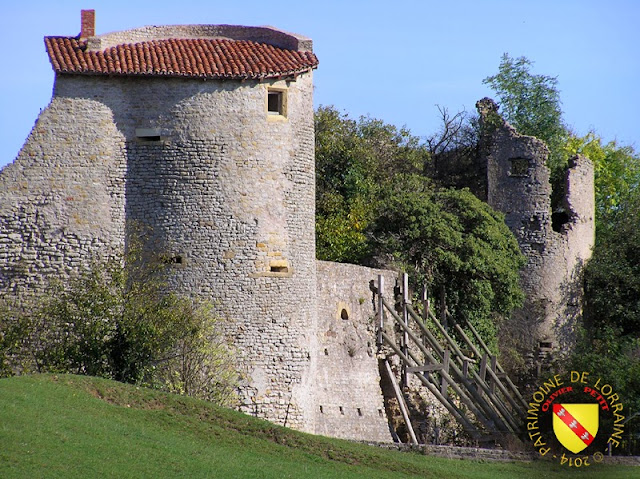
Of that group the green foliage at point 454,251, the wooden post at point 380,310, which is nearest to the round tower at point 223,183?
the wooden post at point 380,310

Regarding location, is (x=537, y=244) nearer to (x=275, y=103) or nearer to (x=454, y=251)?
(x=454, y=251)

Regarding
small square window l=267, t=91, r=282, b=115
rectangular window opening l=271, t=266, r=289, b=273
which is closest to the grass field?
rectangular window opening l=271, t=266, r=289, b=273

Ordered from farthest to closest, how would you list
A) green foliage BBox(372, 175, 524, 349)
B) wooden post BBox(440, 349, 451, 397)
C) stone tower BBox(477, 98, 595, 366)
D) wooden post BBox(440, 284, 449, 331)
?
stone tower BBox(477, 98, 595, 366)
wooden post BBox(440, 284, 449, 331)
green foliage BBox(372, 175, 524, 349)
wooden post BBox(440, 349, 451, 397)

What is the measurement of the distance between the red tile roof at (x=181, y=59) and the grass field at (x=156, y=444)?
26.4 feet

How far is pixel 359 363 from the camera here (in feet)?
116

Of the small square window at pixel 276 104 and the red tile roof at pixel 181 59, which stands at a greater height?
the red tile roof at pixel 181 59

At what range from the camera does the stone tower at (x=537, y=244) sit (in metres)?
43.7

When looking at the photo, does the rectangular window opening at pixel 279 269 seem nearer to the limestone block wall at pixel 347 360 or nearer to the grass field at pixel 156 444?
the limestone block wall at pixel 347 360

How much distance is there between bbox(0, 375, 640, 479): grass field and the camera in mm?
22891

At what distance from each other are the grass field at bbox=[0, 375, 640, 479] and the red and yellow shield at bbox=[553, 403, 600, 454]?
140 inches

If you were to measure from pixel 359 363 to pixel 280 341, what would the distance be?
4.37m

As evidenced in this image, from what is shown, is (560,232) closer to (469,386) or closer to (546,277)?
(546,277)

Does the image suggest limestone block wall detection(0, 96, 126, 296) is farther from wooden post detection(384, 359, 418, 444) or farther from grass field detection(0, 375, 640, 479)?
wooden post detection(384, 359, 418, 444)

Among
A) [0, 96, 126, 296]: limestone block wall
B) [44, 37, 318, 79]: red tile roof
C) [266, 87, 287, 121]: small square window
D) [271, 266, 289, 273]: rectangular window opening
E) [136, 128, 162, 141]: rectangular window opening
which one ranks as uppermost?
[44, 37, 318, 79]: red tile roof
